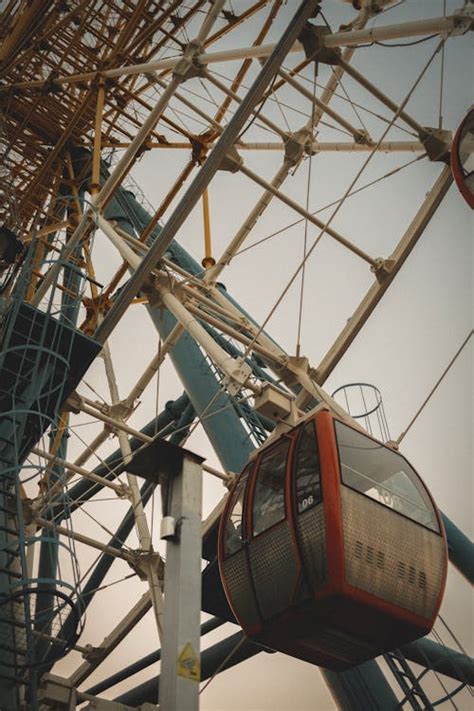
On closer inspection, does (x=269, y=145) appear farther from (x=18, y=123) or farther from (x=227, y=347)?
(x=18, y=123)

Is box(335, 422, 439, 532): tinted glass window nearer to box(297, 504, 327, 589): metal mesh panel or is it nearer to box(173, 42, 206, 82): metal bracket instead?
box(297, 504, 327, 589): metal mesh panel

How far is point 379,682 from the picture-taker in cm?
1225

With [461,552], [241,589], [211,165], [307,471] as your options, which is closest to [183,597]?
[241,589]

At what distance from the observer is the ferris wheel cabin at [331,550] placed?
730 centimetres

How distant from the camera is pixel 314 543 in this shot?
7359mm

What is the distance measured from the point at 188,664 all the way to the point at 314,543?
1.78m

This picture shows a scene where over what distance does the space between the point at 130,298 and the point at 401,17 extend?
11.0 metres

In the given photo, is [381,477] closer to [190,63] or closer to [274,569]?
[274,569]

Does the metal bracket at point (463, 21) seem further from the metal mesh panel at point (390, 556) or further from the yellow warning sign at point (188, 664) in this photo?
the yellow warning sign at point (188, 664)

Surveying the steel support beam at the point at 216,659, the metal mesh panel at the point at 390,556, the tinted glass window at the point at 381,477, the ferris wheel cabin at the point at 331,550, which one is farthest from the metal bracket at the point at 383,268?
the steel support beam at the point at 216,659

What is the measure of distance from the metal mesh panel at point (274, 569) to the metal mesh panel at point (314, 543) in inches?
6.1

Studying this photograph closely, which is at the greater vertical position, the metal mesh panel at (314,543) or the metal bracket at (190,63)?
the metal bracket at (190,63)

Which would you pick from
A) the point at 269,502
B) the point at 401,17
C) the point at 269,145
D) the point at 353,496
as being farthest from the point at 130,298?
the point at 401,17

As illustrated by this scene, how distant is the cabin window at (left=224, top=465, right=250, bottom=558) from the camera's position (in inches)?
331
